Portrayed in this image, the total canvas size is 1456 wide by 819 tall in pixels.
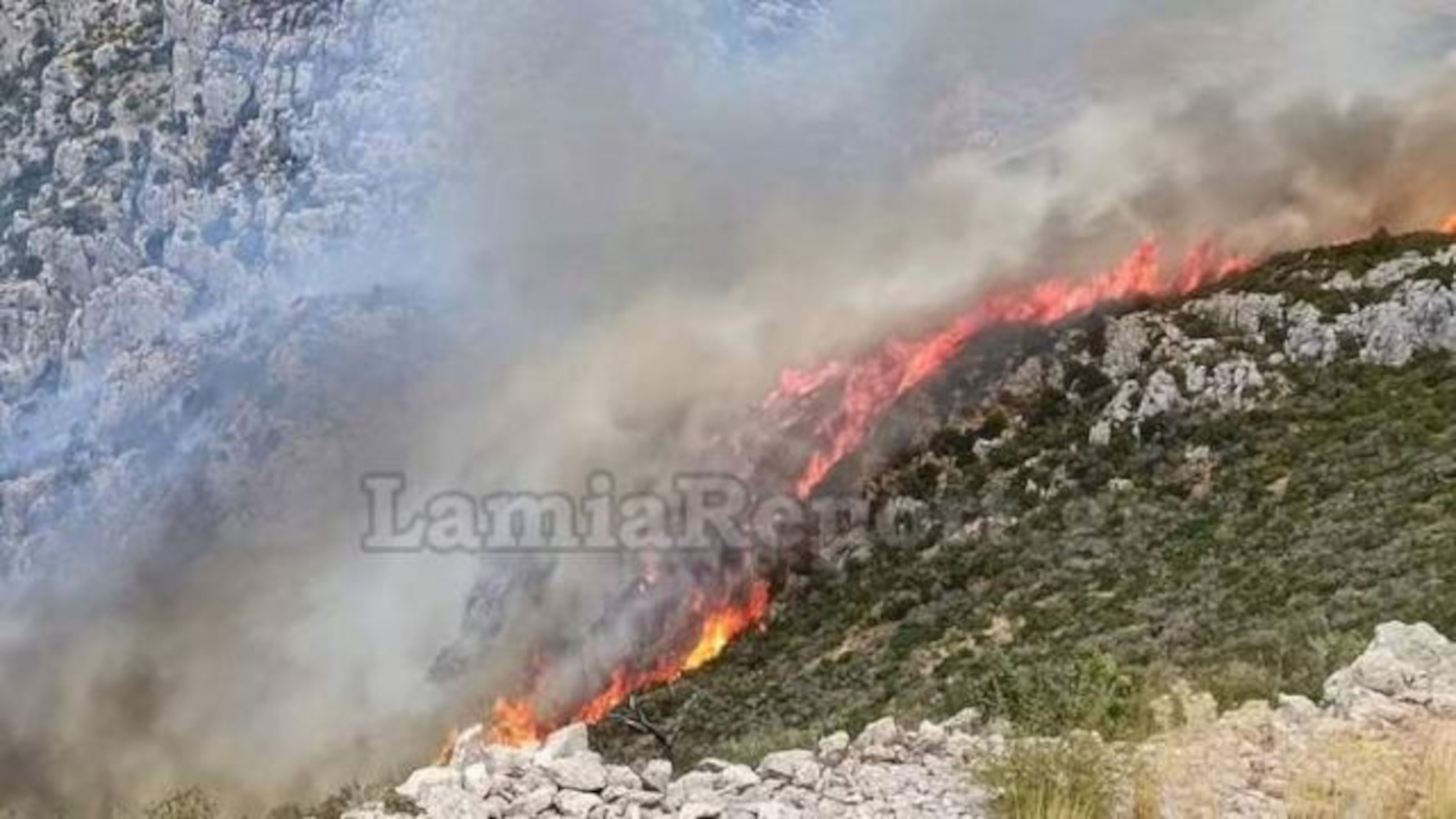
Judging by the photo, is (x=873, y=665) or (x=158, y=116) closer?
(x=873, y=665)

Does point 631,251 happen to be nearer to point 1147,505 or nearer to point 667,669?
point 667,669

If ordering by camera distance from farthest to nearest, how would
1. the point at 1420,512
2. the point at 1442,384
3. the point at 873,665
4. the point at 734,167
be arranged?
1. the point at 734,167
2. the point at 1442,384
3. the point at 873,665
4. the point at 1420,512

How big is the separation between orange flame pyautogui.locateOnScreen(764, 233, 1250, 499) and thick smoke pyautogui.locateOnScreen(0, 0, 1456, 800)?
2.31 meters

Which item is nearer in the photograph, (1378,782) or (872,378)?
(1378,782)

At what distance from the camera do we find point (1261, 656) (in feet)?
73.1

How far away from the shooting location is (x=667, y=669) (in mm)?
75062

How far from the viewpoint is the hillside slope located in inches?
1439

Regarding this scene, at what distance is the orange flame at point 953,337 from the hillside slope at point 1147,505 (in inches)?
145

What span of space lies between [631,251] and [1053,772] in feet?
324

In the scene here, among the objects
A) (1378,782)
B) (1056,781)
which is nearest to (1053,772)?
(1056,781)

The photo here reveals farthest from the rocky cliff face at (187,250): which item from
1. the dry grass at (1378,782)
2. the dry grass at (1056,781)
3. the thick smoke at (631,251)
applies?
the dry grass at (1378,782)

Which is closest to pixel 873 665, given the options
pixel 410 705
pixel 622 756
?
pixel 622 756

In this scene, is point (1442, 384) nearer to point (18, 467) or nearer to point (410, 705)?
point (410, 705)

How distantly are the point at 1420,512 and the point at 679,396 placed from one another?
6658 cm
